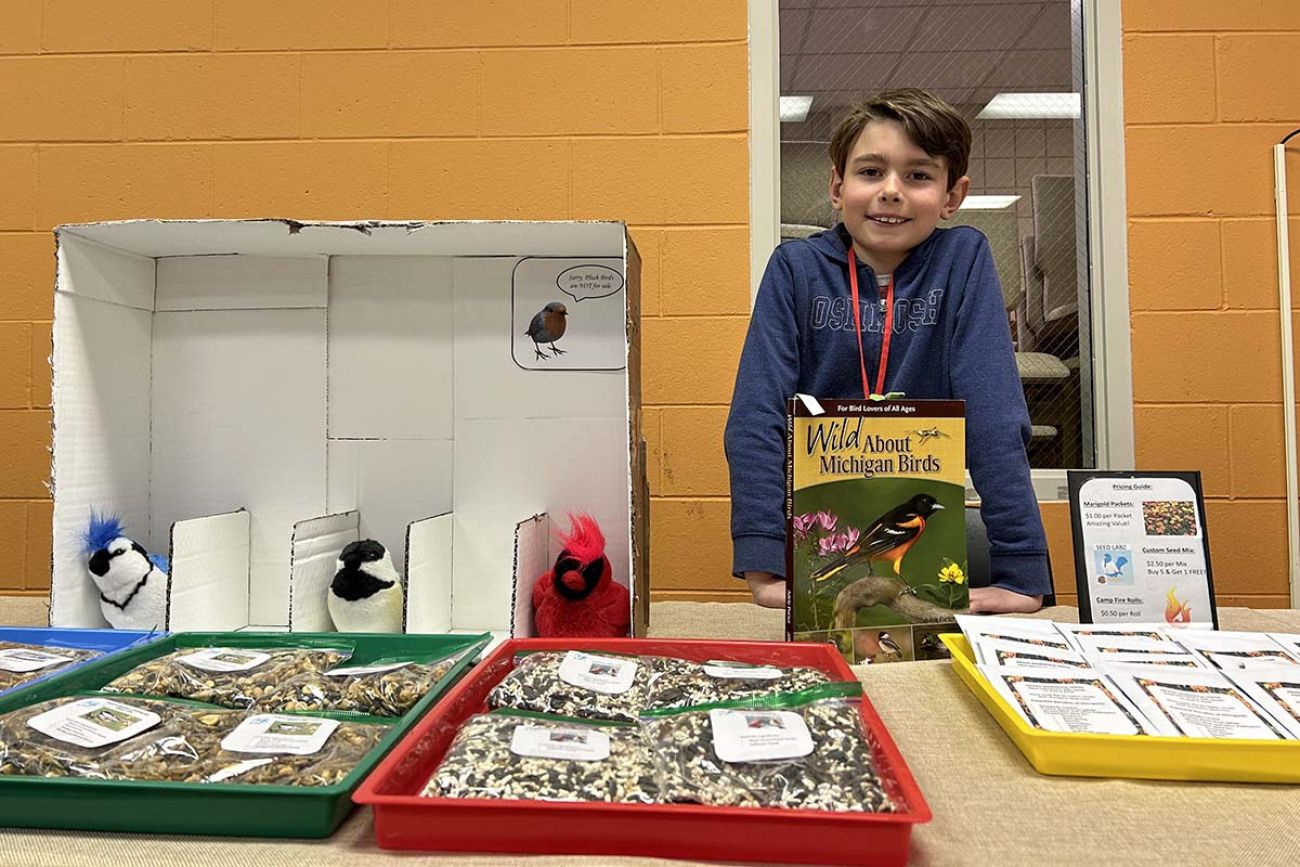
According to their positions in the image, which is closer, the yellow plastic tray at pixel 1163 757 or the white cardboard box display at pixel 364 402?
the yellow plastic tray at pixel 1163 757

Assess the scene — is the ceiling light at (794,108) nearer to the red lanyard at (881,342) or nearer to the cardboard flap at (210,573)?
the red lanyard at (881,342)

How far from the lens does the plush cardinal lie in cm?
107

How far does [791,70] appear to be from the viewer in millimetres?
1907

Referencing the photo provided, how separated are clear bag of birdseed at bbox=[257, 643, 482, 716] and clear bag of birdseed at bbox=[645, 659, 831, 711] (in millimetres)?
210

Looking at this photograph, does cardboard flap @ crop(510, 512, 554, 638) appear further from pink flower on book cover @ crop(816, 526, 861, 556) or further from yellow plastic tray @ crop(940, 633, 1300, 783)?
yellow plastic tray @ crop(940, 633, 1300, 783)

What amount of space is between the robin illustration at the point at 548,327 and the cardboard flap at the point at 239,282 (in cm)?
36

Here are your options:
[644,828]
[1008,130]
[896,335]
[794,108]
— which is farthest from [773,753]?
[1008,130]

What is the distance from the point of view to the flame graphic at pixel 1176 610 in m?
0.91

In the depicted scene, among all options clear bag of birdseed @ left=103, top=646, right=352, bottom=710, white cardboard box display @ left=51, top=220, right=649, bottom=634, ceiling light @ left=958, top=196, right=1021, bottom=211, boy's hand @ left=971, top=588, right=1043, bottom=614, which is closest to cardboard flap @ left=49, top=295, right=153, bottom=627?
white cardboard box display @ left=51, top=220, right=649, bottom=634

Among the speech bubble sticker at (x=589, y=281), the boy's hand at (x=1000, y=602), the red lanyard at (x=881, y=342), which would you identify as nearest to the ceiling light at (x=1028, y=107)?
the red lanyard at (x=881, y=342)

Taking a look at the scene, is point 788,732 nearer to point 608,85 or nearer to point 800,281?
point 800,281

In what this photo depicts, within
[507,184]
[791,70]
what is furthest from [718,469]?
[791,70]

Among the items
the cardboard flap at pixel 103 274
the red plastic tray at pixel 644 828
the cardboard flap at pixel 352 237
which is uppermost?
the cardboard flap at pixel 352 237

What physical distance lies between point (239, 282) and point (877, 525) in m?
1.10
